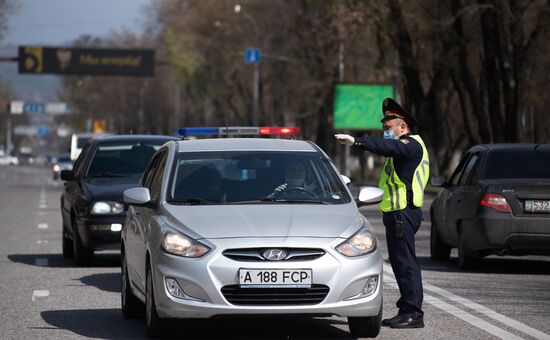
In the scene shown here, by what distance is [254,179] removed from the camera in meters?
11.0

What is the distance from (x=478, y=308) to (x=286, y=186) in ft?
8.71

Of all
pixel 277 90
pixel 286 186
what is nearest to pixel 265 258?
pixel 286 186

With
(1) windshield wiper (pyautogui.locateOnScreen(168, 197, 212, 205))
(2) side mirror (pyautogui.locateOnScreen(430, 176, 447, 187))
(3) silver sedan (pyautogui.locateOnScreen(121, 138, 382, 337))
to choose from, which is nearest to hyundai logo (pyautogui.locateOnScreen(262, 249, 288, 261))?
(3) silver sedan (pyautogui.locateOnScreen(121, 138, 382, 337))

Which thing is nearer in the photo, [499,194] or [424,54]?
[499,194]

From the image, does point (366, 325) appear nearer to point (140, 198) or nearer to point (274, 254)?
point (274, 254)

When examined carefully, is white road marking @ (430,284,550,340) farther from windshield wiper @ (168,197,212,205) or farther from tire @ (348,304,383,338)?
windshield wiper @ (168,197,212,205)

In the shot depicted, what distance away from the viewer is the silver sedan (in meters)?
9.80

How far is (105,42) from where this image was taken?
128500 millimetres

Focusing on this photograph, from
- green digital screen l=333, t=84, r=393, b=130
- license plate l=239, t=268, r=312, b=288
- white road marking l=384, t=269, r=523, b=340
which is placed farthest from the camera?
green digital screen l=333, t=84, r=393, b=130

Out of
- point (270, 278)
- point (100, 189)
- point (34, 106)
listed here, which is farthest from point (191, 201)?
point (34, 106)

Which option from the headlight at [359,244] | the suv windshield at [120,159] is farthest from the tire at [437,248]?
the headlight at [359,244]

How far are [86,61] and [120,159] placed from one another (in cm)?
7505

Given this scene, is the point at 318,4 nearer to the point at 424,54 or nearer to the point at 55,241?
the point at 424,54

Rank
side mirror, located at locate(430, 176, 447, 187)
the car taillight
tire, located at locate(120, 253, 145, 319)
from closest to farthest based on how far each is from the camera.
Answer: tire, located at locate(120, 253, 145, 319) < the car taillight < side mirror, located at locate(430, 176, 447, 187)
